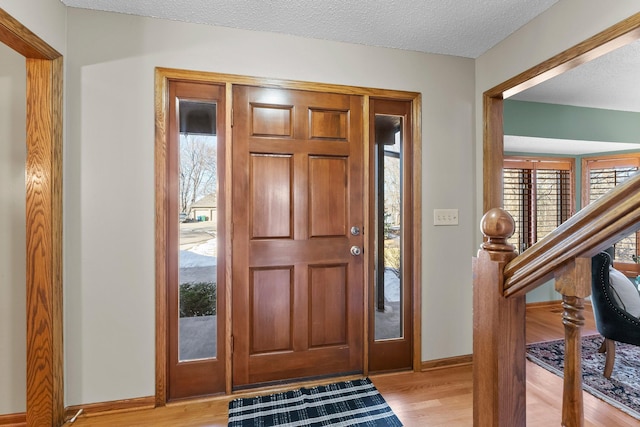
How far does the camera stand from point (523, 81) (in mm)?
2174

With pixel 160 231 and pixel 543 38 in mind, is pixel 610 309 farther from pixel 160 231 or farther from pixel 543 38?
pixel 160 231

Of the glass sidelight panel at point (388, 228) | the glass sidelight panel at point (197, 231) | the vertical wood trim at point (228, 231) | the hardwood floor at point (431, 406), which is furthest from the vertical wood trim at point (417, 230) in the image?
the glass sidelight panel at point (197, 231)

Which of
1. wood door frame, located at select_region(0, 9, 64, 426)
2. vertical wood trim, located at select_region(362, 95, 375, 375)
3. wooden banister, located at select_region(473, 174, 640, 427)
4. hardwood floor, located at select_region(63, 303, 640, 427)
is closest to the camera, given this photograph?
wooden banister, located at select_region(473, 174, 640, 427)

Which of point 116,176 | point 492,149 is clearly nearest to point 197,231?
point 116,176

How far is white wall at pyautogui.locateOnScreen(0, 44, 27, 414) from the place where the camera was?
1864 millimetres

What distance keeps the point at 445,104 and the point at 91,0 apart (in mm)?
2431

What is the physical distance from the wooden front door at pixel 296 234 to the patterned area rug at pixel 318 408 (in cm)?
15

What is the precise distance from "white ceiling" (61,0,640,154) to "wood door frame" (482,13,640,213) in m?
0.35

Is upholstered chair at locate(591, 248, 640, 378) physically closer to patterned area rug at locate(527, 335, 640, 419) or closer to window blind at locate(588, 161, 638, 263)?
patterned area rug at locate(527, 335, 640, 419)

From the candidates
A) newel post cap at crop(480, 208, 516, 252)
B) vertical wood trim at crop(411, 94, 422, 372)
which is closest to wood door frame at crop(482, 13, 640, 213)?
vertical wood trim at crop(411, 94, 422, 372)

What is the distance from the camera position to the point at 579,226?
0.58 metres

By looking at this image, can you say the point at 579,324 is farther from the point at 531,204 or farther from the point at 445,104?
the point at 531,204

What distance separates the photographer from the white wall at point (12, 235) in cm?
186

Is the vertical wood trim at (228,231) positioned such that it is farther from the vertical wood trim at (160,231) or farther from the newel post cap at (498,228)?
the newel post cap at (498,228)
